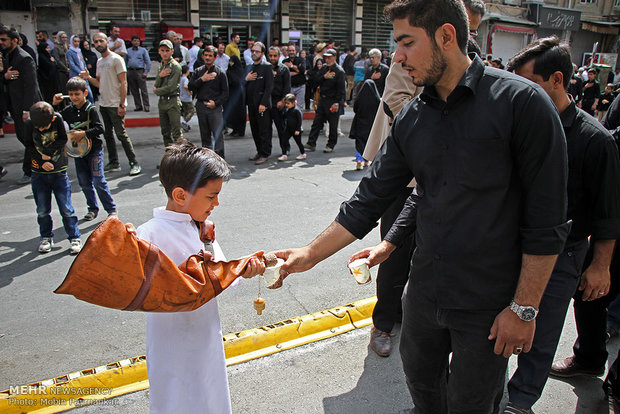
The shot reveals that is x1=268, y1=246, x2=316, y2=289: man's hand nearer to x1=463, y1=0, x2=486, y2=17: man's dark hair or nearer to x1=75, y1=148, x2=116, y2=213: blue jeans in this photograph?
x1=463, y1=0, x2=486, y2=17: man's dark hair

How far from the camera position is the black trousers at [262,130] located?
30.0 ft

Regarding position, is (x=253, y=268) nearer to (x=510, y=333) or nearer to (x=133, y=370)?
(x=510, y=333)

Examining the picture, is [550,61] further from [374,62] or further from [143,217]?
[374,62]

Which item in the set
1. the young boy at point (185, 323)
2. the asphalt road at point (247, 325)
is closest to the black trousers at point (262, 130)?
the asphalt road at point (247, 325)

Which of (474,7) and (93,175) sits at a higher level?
(474,7)

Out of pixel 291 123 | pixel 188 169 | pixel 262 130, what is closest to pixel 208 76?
pixel 262 130

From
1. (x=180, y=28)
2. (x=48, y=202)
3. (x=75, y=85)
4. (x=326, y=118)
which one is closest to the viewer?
(x=48, y=202)

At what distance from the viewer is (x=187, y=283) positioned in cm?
185

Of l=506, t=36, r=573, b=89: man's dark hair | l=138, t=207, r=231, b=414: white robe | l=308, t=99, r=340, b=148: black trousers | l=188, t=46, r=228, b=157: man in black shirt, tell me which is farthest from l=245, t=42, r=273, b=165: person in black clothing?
l=138, t=207, r=231, b=414: white robe

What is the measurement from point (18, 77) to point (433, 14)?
25.1 feet

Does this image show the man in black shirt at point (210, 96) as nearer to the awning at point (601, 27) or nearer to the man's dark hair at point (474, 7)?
the man's dark hair at point (474, 7)

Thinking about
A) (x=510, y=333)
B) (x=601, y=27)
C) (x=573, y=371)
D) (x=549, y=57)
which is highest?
(x=601, y=27)

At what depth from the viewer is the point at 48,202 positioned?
5000 millimetres

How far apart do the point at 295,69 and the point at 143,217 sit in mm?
7044
